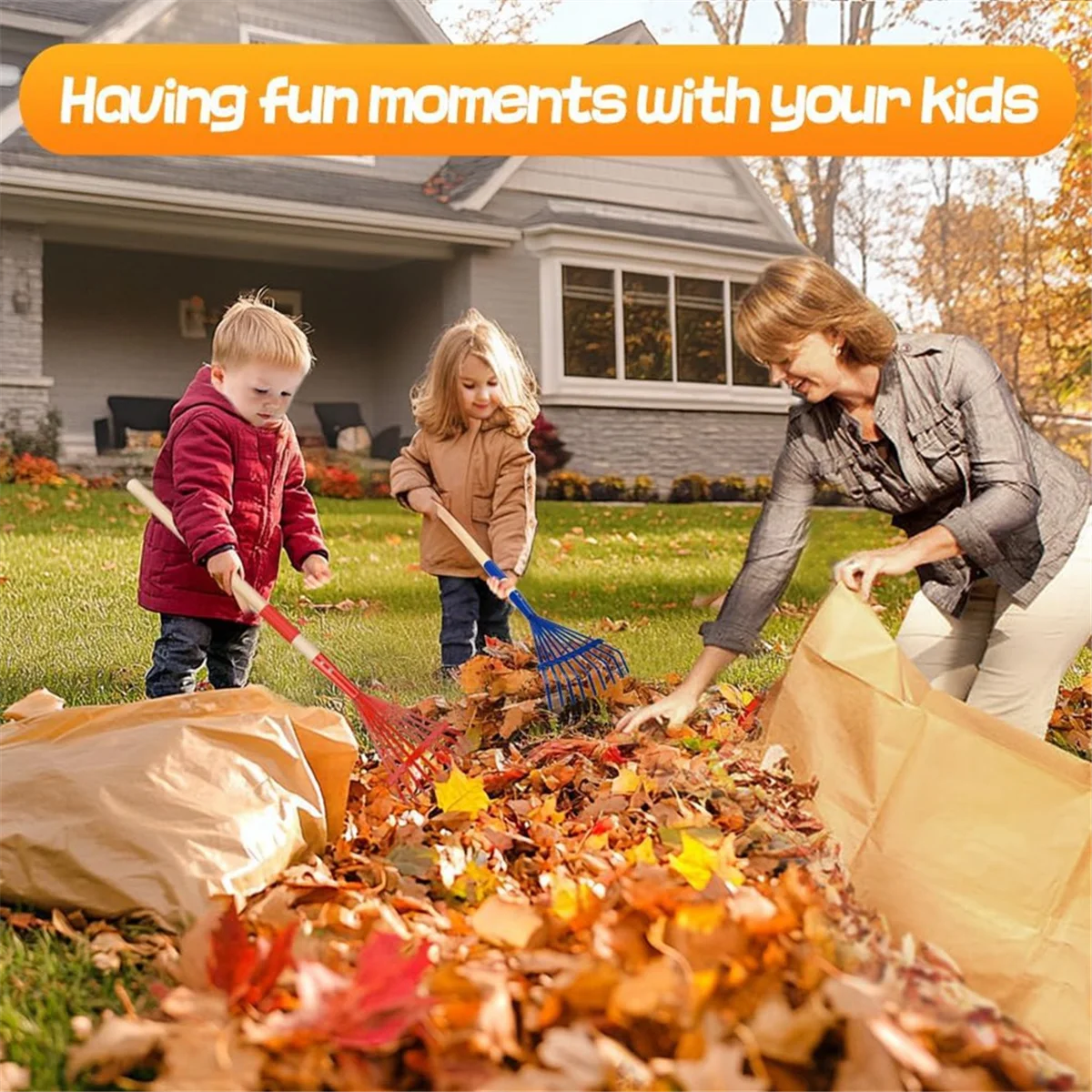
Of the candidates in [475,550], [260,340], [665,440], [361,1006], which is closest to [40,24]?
[665,440]

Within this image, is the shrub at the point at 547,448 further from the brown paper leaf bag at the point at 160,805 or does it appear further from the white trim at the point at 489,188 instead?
the brown paper leaf bag at the point at 160,805

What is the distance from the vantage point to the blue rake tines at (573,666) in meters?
3.52

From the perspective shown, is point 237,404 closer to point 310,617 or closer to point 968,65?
point 310,617

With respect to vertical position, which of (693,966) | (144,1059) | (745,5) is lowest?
(144,1059)

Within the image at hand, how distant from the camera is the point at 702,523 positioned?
1107 centimetres

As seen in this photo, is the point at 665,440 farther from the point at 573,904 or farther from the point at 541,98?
the point at 573,904

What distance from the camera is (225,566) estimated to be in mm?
3062

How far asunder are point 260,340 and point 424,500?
1.13 m

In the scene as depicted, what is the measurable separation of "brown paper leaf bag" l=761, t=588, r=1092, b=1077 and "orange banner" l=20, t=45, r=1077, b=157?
358 centimetres

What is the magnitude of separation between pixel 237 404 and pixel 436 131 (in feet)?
8.94

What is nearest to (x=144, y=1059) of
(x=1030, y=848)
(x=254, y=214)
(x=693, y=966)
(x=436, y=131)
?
(x=693, y=966)

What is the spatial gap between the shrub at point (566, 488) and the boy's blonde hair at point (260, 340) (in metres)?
9.28

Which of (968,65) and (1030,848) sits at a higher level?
(968,65)

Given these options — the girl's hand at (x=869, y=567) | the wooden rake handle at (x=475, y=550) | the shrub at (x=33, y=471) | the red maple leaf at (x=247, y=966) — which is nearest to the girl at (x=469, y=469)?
the wooden rake handle at (x=475, y=550)
